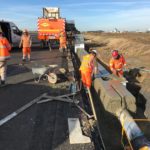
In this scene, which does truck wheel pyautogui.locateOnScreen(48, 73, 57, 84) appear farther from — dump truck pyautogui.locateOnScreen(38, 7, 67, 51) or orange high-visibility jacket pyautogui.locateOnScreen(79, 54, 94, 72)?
dump truck pyautogui.locateOnScreen(38, 7, 67, 51)

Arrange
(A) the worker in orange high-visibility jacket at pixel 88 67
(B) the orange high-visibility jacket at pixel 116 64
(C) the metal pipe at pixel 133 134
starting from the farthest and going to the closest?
1. (B) the orange high-visibility jacket at pixel 116 64
2. (A) the worker in orange high-visibility jacket at pixel 88 67
3. (C) the metal pipe at pixel 133 134

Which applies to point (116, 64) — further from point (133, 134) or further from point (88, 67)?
point (133, 134)

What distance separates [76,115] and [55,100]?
150cm

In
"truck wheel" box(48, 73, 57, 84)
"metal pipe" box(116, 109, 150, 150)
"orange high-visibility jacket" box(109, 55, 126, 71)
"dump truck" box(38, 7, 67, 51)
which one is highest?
"orange high-visibility jacket" box(109, 55, 126, 71)

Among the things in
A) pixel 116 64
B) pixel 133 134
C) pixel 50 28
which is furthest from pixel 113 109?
pixel 50 28

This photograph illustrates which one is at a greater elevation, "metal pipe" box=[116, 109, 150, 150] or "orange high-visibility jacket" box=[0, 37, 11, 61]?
"orange high-visibility jacket" box=[0, 37, 11, 61]

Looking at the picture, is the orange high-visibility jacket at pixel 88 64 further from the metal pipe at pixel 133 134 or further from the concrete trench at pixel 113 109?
the metal pipe at pixel 133 134

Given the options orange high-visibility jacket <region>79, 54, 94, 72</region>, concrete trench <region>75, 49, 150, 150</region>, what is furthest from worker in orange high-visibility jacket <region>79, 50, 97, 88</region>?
concrete trench <region>75, 49, 150, 150</region>

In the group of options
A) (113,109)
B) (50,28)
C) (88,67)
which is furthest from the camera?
(50,28)

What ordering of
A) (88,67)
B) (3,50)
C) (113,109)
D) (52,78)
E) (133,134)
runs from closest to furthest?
(133,134), (113,109), (88,67), (3,50), (52,78)

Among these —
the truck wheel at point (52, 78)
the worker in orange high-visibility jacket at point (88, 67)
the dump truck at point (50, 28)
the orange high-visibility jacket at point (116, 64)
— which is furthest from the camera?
the dump truck at point (50, 28)

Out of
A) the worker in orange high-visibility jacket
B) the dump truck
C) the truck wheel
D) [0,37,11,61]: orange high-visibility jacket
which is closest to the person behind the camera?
the worker in orange high-visibility jacket

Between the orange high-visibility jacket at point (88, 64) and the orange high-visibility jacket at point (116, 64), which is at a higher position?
the orange high-visibility jacket at point (88, 64)

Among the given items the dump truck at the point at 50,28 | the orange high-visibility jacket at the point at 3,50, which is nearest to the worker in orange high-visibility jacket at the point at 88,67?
the orange high-visibility jacket at the point at 3,50
